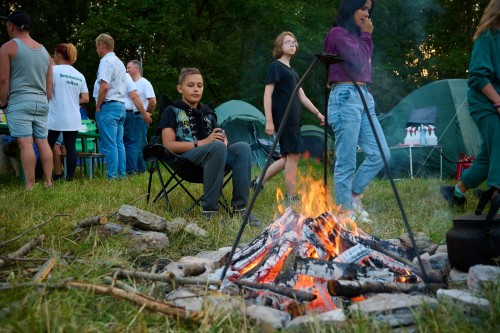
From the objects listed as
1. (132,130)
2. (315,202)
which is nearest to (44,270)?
(315,202)

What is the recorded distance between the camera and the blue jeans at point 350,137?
4.31 m

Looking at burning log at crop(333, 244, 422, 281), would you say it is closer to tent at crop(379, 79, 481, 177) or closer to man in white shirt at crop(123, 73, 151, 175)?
man in white shirt at crop(123, 73, 151, 175)

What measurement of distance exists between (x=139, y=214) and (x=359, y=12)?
7.90 ft

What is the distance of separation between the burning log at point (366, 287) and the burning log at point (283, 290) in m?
0.11

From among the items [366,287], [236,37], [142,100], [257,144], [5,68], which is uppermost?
[236,37]

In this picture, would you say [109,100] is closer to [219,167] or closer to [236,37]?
[219,167]

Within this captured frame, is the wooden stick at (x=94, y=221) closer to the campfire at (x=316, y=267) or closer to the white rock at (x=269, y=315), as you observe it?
the campfire at (x=316, y=267)

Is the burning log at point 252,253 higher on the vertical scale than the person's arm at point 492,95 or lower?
lower

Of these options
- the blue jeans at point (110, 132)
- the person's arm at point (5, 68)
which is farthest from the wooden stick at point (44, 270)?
the blue jeans at point (110, 132)

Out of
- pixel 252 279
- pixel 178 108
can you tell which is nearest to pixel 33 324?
pixel 252 279

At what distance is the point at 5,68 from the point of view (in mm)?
5582

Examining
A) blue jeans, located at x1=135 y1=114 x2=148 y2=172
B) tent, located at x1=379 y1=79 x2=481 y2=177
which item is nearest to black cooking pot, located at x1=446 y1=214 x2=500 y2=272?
tent, located at x1=379 y1=79 x2=481 y2=177

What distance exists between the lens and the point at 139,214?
365 cm

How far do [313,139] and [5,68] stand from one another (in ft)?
30.8
